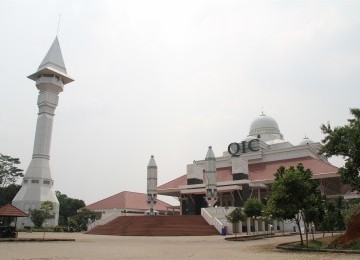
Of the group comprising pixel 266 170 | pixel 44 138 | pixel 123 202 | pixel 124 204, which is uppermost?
pixel 44 138

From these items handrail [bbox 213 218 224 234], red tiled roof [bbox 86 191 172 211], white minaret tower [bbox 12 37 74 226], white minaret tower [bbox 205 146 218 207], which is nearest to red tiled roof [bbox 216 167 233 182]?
white minaret tower [bbox 205 146 218 207]

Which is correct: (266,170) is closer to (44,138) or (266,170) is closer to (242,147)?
(242,147)

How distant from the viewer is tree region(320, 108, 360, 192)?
22.1 metres

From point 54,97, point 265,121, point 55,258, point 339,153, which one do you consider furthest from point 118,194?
point 55,258

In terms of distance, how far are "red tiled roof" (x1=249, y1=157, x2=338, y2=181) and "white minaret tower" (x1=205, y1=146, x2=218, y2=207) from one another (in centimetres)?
722

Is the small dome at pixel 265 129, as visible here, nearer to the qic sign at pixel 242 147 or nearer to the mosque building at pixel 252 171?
the mosque building at pixel 252 171

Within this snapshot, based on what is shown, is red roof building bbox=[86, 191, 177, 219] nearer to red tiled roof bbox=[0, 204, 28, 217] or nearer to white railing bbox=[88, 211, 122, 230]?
white railing bbox=[88, 211, 122, 230]

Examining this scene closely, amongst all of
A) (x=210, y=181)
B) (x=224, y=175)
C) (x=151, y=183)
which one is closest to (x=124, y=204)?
(x=151, y=183)

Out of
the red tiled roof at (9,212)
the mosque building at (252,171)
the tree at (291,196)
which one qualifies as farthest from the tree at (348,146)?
the red tiled roof at (9,212)

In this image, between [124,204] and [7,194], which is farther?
[7,194]

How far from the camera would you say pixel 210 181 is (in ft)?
151

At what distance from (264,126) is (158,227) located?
33990 millimetres

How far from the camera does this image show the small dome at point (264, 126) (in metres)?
61.9

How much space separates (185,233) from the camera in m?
32.6
